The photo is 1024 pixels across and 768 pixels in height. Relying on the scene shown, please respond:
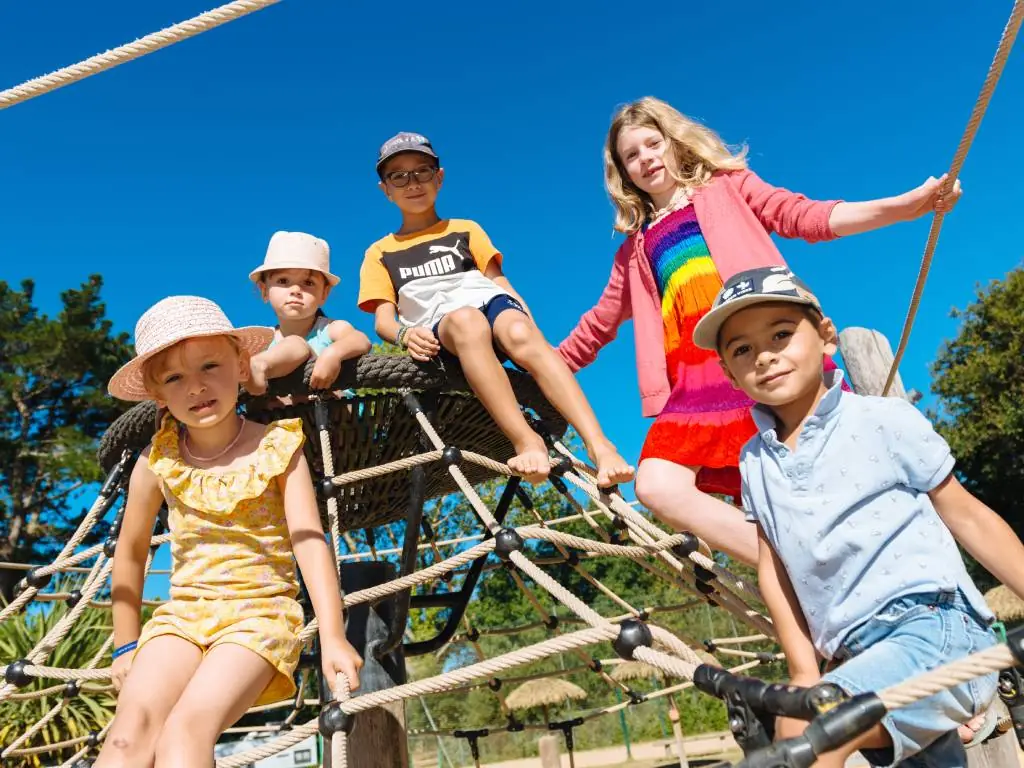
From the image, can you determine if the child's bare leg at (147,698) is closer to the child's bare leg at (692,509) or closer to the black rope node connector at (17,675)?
the black rope node connector at (17,675)

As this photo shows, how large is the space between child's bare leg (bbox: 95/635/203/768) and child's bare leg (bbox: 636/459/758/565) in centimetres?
88

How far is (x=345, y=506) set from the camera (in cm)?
270

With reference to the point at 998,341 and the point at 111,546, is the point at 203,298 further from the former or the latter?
the point at 998,341

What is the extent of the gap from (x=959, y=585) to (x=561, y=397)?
108cm

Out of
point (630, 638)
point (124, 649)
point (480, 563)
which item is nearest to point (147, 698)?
point (124, 649)

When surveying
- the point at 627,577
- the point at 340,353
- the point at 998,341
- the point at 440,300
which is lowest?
the point at 340,353

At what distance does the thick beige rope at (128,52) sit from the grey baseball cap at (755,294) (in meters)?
0.86

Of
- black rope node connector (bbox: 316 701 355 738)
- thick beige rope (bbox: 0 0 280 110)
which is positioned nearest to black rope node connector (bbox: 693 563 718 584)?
black rope node connector (bbox: 316 701 355 738)

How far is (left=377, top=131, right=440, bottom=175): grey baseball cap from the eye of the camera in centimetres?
249

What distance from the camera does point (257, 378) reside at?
5.98 feet

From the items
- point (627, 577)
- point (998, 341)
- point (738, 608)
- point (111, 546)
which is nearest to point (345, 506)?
point (111, 546)

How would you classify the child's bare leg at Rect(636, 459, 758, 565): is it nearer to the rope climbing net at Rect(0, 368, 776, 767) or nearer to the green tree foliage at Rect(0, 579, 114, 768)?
the rope climbing net at Rect(0, 368, 776, 767)

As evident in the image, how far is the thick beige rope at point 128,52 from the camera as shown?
1344 mm

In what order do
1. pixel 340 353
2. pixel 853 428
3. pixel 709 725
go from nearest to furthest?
pixel 853 428
pixel 340 353
pixel 709 725
